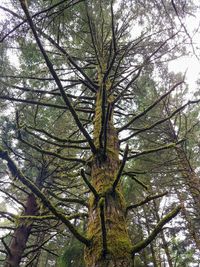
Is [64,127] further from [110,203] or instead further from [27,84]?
[110,203]

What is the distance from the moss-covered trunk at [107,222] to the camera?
1862mm

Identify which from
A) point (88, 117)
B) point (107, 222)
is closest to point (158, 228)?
point (107, 222)

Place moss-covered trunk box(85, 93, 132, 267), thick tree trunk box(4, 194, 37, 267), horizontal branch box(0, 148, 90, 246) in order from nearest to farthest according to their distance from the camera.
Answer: horizontal branch box(0, 148, 90, 246) → moss-covered trunk box(85, 93, 132, 267) → thick tree trunk box(4, 194, 37, 267)

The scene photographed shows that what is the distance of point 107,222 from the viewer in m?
2.20

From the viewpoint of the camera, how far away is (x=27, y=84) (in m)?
5.54

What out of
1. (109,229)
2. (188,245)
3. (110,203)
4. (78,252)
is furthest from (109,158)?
(188,245)

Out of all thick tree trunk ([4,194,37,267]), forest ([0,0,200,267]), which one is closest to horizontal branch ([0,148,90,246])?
forest ([0,0,200,267])

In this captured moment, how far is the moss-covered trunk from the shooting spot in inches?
73.3

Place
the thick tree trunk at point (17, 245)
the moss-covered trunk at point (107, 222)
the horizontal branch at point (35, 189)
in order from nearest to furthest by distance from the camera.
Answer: the horizontal branch at point (35, 189) → the moss-covered trunk at point (107, 222) → the thick tree trunk at point (17, 245)

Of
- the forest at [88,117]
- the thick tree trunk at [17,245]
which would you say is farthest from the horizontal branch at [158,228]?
the thick tree trunk at [17,245]

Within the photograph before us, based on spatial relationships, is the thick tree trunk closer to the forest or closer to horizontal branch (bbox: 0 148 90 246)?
the forest

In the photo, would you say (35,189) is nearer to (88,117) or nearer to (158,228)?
(158,228)

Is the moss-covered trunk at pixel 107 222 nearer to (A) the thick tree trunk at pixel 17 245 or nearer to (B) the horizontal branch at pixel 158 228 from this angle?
(B) the horizontal branch at pixel 158 228

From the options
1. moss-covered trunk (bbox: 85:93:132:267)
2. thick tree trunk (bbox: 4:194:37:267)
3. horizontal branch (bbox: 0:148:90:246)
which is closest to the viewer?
horizontal branch (bbox: 0:148:90:246)
